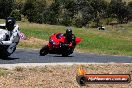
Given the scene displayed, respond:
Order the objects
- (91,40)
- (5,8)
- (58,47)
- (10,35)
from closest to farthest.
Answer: (10,35) < (58,47) < (91,40) < (5,8)

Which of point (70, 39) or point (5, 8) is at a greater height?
point (70, 39)

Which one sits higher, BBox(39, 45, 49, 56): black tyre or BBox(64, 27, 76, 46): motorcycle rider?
BBox(64, 27, 76, 46): motorcycle rider

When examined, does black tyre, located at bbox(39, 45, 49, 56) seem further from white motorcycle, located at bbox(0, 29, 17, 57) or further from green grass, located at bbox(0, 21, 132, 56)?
green grass, located at bbox(0, 21, 132, 56)

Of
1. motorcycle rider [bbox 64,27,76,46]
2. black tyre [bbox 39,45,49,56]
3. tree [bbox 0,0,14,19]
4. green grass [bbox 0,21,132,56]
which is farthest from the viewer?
tree [bbox 0,0,14,19]

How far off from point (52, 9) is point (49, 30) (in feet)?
228

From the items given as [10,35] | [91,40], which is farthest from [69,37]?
[91,40]

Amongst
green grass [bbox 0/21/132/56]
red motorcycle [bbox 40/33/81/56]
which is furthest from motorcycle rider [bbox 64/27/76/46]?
green grass [bbox 0/21/132/56]

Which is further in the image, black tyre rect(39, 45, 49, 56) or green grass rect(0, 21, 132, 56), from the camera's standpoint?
green grass rect(0, 21, 132, 56)

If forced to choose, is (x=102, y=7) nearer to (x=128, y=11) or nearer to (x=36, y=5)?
(x=128, y=11)

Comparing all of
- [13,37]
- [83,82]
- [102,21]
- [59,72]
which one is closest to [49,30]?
[13,37]

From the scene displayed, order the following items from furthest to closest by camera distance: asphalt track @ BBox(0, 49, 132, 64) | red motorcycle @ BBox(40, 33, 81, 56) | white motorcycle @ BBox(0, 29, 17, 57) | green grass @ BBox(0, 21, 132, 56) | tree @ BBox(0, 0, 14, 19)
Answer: tree @ BBox(0, 0, 14, 19) → green grass @ BBox(0, 21, 132, 56) → red motorcycle @ BBox(40, 33, 81, 56) → white motorcycle @ BBox(0, 29, 17, 57) → asphalt track @ BBox(0, 49, 132, 64)

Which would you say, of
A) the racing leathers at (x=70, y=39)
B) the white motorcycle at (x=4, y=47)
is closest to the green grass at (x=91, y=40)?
the racing leathers at (x=70, y=39)

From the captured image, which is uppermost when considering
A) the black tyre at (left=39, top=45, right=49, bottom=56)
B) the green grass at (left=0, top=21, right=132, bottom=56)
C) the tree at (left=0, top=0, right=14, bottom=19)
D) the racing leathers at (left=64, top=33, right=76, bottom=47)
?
the racing leathers at (left=64, top=33, right=76, bottom=47)

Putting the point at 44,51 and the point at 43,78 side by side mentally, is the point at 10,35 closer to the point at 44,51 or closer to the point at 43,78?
the point at 44,51
